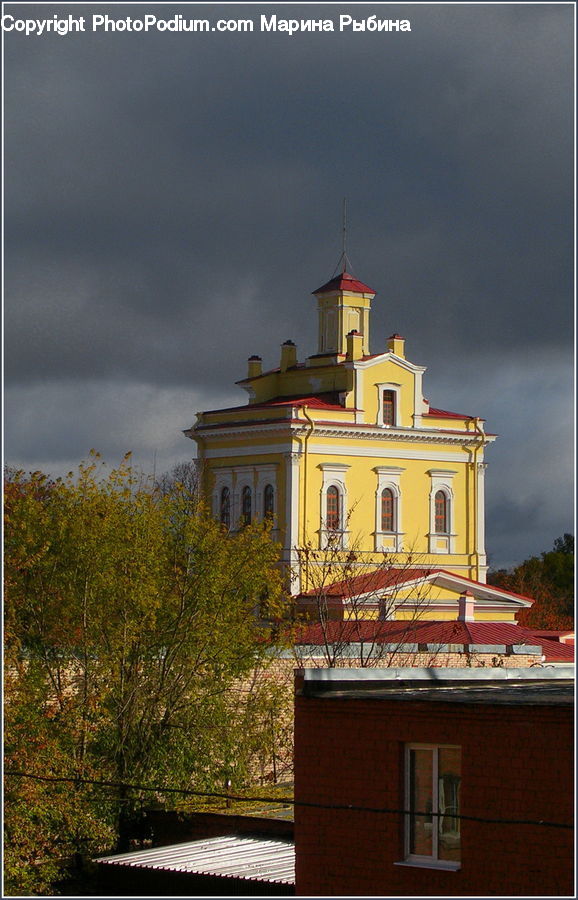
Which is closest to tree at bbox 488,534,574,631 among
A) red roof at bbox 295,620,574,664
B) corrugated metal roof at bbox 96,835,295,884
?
red roof at bbox 295,620,574,664

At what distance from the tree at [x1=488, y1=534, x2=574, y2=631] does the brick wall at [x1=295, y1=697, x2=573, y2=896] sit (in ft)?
162

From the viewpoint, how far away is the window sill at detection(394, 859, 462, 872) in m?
11.3

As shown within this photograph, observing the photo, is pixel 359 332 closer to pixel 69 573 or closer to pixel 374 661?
pixel 374 661

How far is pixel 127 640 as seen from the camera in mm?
25203

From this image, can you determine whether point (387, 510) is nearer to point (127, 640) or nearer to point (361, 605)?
point (361, 605)

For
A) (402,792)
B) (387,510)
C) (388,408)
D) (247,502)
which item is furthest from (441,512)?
(402,792)

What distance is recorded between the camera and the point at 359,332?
5884cm

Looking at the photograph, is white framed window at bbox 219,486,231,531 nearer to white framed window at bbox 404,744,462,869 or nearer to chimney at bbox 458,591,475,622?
chimney at bbox 458,591,475,622

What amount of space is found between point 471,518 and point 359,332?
798cm

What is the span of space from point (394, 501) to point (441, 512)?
6.49 ft

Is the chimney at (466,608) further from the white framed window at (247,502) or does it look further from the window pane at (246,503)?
the window pane at (246,503)

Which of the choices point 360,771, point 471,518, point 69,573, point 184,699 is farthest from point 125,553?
point 471,518

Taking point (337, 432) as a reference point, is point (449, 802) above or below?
below

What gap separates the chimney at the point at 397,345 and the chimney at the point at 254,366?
523 centimetres
